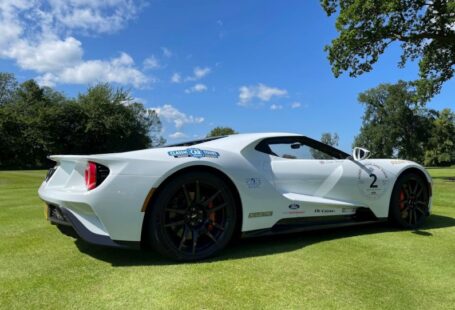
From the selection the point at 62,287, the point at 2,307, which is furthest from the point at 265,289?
the point at 2,307

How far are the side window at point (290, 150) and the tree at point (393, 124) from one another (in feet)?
195

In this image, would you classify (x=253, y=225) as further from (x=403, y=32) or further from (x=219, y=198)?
(x=403, y=32)

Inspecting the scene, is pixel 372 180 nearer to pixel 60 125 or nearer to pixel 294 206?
pixel 294 206

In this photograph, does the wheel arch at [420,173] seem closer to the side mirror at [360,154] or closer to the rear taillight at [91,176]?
the side mirror at [360,154]

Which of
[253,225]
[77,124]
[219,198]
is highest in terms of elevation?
[77,124]

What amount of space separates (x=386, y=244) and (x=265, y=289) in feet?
6.97

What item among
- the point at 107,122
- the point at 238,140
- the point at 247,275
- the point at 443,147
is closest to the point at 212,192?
the point at 238,140

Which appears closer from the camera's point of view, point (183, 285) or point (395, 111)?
point (183, 285)

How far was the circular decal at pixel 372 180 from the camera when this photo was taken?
16.6 ft

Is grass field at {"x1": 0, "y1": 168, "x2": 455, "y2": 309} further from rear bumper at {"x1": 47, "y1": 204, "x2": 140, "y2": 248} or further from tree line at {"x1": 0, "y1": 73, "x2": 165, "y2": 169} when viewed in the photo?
tree line at {"x1": 0, "y1": 73, "x2": 165, "y2": 169}

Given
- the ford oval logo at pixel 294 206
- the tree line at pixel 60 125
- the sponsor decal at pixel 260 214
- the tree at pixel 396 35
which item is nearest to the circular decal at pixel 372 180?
the ford oval logo at pixel 294 206

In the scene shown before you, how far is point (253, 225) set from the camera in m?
4.11

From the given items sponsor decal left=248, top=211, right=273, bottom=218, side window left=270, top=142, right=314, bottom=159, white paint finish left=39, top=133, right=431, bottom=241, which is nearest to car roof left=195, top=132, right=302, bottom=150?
white paint finish left=39, top=133, right=431, bottom=241

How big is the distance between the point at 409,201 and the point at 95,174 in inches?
166
